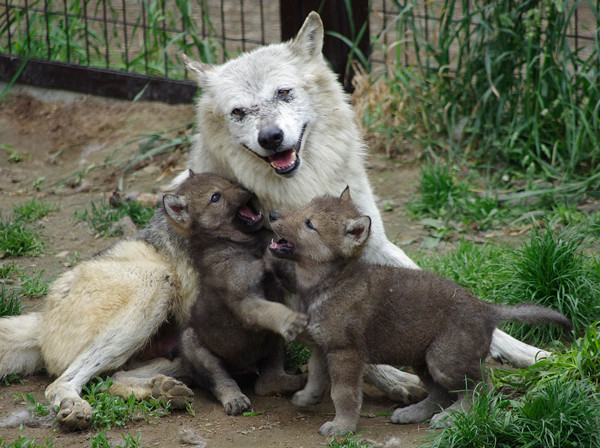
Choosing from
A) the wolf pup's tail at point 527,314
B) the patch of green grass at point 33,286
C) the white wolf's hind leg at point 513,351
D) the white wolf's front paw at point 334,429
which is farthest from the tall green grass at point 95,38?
the white wolf's front paw at point 334,429

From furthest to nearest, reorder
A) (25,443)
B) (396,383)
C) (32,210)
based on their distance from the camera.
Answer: (32,210), (396,383), (25,443)

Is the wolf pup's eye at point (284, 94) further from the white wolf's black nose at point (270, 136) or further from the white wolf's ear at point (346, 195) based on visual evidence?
Result: the white wolf's ear at point (346, 195)

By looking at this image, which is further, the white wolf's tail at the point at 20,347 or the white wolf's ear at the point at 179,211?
the white wolf's tail at the point at 20,347

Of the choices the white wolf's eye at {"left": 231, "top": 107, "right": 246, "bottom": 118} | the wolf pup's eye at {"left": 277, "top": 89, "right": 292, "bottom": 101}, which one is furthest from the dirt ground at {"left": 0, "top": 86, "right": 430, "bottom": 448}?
the wolf pup's eye at {"left": 277, "top": 89, "right": 292, "bottom": 101}

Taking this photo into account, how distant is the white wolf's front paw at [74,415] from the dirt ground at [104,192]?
53 millimetres

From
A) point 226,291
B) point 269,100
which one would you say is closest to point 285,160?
point 269,100

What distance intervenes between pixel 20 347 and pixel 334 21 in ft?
17.1

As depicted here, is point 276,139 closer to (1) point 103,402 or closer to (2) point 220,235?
→ (2) point 220,235

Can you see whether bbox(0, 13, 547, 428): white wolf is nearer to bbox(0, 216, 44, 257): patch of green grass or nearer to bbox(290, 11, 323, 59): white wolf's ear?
bbox(290, 11, 323, 59): white wolf's ear

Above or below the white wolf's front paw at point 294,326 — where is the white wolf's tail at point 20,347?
below

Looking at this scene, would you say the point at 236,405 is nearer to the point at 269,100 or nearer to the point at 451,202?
the point at 269,100

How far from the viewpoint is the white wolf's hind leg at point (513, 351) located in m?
4.79

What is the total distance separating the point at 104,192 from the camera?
8617 millimetres

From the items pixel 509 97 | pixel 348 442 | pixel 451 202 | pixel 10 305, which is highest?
pixel 509 97
